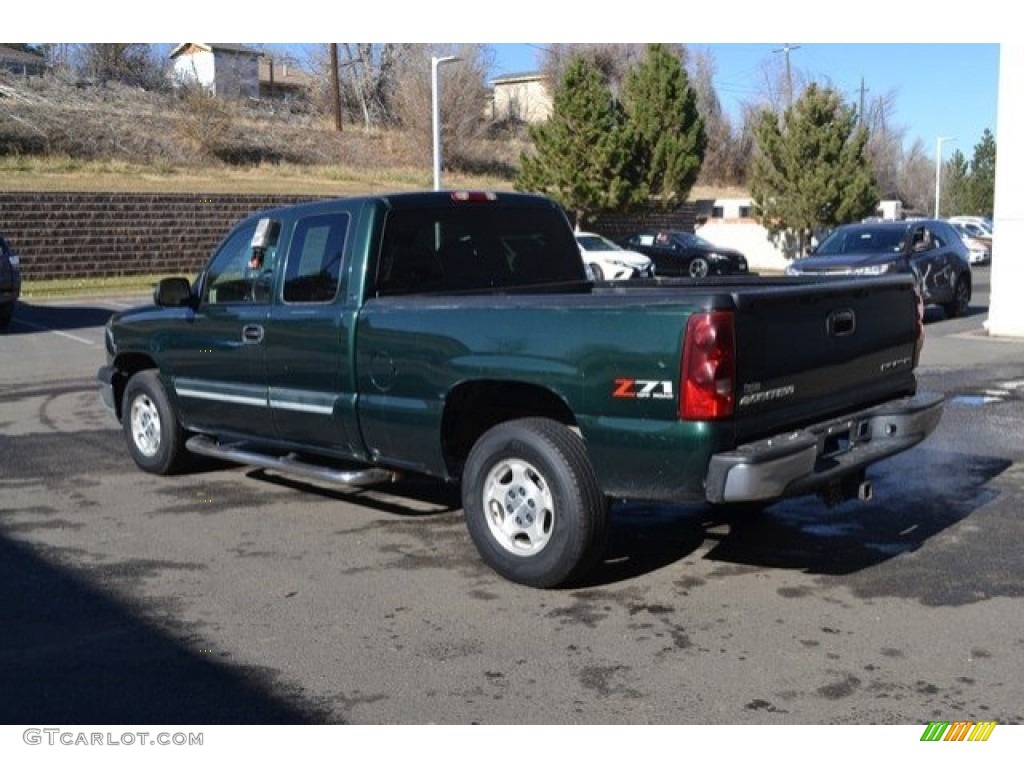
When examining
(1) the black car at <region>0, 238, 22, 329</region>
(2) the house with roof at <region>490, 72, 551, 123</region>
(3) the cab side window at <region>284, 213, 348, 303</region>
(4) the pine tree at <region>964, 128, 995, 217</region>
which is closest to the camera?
(3) the cab side window at <region>284, 213, 348, 303</region>

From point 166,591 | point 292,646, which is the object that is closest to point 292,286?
point 166,591

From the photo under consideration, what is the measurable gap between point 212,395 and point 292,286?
→ 1.12 meters

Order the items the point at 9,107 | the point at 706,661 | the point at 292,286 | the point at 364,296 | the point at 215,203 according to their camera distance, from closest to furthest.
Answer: the point at 706,661 < the point at 364,296 < the point at 292,286 < the point at 215,203 < the point at 9,107

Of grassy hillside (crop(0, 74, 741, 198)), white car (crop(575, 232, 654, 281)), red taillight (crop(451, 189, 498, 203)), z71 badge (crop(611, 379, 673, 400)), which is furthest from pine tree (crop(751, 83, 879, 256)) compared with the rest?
z71 badge (crop(611, 379, 673, 400))

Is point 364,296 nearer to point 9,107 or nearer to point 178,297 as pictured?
point 178,297

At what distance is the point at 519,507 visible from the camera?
5707 mm

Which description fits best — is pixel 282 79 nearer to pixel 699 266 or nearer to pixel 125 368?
pixel 699 266

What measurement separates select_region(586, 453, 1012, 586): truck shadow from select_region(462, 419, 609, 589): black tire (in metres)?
0.34

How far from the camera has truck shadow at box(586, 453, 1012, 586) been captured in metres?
6.14

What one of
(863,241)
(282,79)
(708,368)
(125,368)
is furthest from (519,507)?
(282,79)

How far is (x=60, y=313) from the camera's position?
2323cm

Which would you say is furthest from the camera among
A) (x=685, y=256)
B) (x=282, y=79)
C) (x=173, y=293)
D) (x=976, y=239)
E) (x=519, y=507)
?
(x=282, y=79)

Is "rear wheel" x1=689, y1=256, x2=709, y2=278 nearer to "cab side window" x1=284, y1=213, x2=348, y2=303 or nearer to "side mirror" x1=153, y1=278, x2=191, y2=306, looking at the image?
"side mirror" x1=153, y1=278, x2=191, y2=306

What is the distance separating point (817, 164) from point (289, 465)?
113 feet
